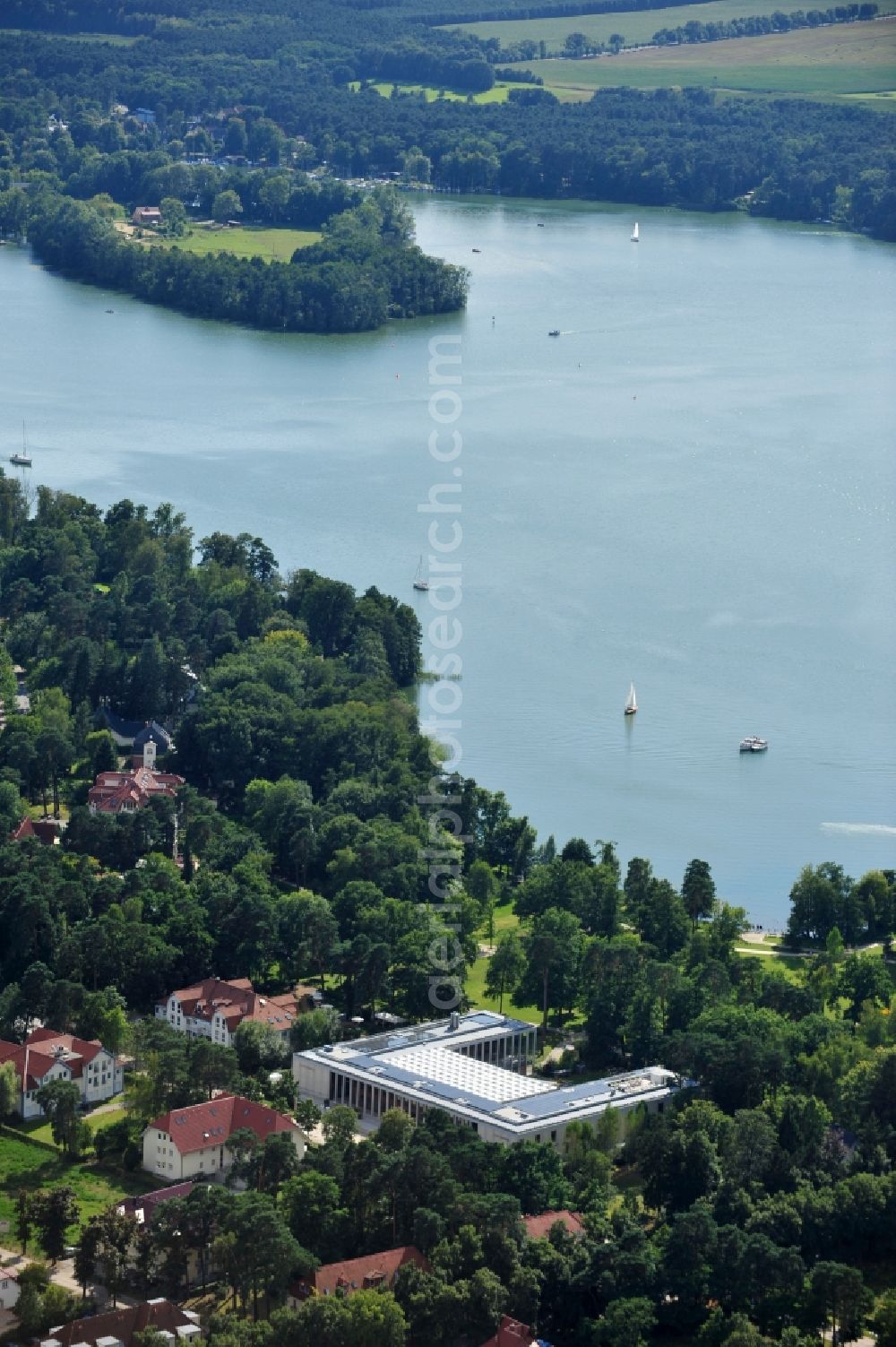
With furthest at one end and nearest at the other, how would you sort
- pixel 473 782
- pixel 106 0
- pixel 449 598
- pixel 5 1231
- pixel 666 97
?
1. pixel 106 0
2. pixel 666 97
3. pixel 449 598
4. pixel 473 782
5. pixel 5 1231

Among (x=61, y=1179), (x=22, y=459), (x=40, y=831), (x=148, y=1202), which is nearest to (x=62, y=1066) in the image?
(x=61, y=1179)

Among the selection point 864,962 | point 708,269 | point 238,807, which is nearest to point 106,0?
point 708,269

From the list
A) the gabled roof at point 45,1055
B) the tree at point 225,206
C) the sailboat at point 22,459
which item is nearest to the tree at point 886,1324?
the gabled roof at point 45,1055

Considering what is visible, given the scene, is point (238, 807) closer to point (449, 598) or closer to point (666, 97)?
point (449, 598)

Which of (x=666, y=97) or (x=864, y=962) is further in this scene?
(x=666, y=97)

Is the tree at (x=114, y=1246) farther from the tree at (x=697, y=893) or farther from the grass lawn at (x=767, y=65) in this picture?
the grass lawn at (x=767, y=65)
